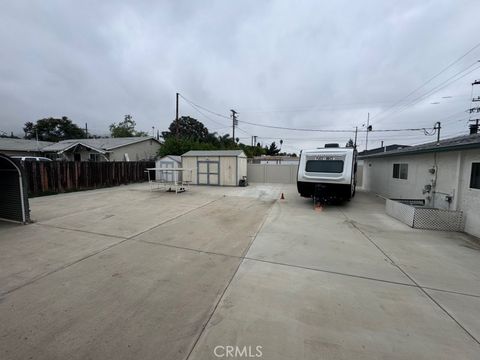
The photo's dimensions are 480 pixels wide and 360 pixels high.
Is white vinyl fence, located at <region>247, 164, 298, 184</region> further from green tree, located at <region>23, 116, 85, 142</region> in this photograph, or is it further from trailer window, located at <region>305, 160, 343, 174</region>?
green tree, located at <region>23, 116, 85, 142</region>

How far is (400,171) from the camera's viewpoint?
10.7 meters

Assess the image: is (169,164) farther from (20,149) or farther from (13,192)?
(20,149)

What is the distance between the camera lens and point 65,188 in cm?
1211

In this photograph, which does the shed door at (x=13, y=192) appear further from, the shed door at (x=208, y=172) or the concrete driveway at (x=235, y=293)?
the shed door at (x=208, y=172)

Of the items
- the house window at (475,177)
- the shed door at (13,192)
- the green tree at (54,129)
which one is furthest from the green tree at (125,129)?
the house window at (475,177)

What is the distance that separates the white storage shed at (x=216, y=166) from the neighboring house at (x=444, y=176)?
948 cm

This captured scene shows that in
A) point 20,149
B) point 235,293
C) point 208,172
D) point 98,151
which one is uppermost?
point 20,149

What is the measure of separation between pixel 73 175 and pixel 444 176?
17.1 metres

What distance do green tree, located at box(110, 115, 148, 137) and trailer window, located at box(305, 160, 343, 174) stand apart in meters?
38.7

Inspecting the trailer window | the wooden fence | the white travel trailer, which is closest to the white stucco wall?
the white travel trailer

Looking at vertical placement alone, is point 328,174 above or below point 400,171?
below

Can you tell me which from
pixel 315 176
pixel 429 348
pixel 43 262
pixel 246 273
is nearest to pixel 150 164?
pixel 315 176

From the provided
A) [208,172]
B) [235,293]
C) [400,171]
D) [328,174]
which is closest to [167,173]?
[208,172]

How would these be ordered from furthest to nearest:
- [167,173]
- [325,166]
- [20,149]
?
[20,149]
[167,173]
[325,166]
